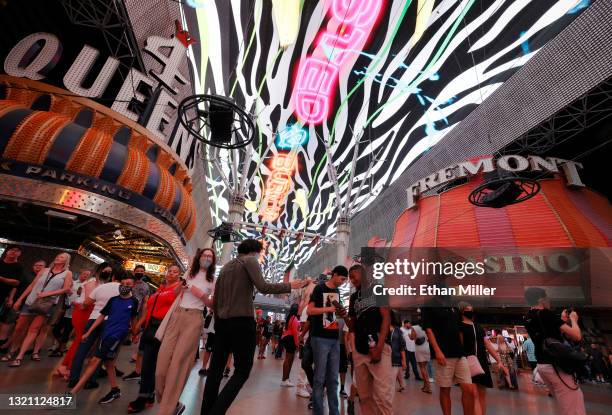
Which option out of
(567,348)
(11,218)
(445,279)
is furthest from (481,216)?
(11,218)

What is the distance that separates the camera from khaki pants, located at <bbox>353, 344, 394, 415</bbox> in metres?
2.69

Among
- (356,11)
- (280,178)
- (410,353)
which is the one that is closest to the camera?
(410,353)

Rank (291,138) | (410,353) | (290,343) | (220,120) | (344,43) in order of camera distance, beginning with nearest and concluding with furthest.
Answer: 1. (220,120)
2. (290,343)
3. (410,353)
4. (344,43)
5. (291,138)

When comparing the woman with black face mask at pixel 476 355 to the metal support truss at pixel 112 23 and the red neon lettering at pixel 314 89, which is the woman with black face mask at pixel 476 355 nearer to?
the metal support truss at pixel 112 23

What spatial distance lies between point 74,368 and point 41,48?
6952 mm

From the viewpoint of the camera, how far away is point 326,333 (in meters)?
3.20

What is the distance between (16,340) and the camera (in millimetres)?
4996

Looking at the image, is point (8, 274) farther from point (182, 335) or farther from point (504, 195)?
Result: point (504, 195)

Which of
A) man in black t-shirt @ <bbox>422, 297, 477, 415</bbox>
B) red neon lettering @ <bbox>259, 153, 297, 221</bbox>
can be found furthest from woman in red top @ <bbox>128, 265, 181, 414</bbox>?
red neon lettering @ <bbox>259, 153, 297, 221</bbox>

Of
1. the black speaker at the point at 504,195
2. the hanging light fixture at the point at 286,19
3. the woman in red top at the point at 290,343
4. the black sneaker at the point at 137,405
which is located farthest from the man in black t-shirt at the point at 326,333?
the hanging light fixture at the point at 286,19

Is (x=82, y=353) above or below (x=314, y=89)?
below

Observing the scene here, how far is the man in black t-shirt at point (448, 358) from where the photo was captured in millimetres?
3094

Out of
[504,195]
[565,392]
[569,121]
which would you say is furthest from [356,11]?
[565,392]

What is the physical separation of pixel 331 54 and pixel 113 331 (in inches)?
525
